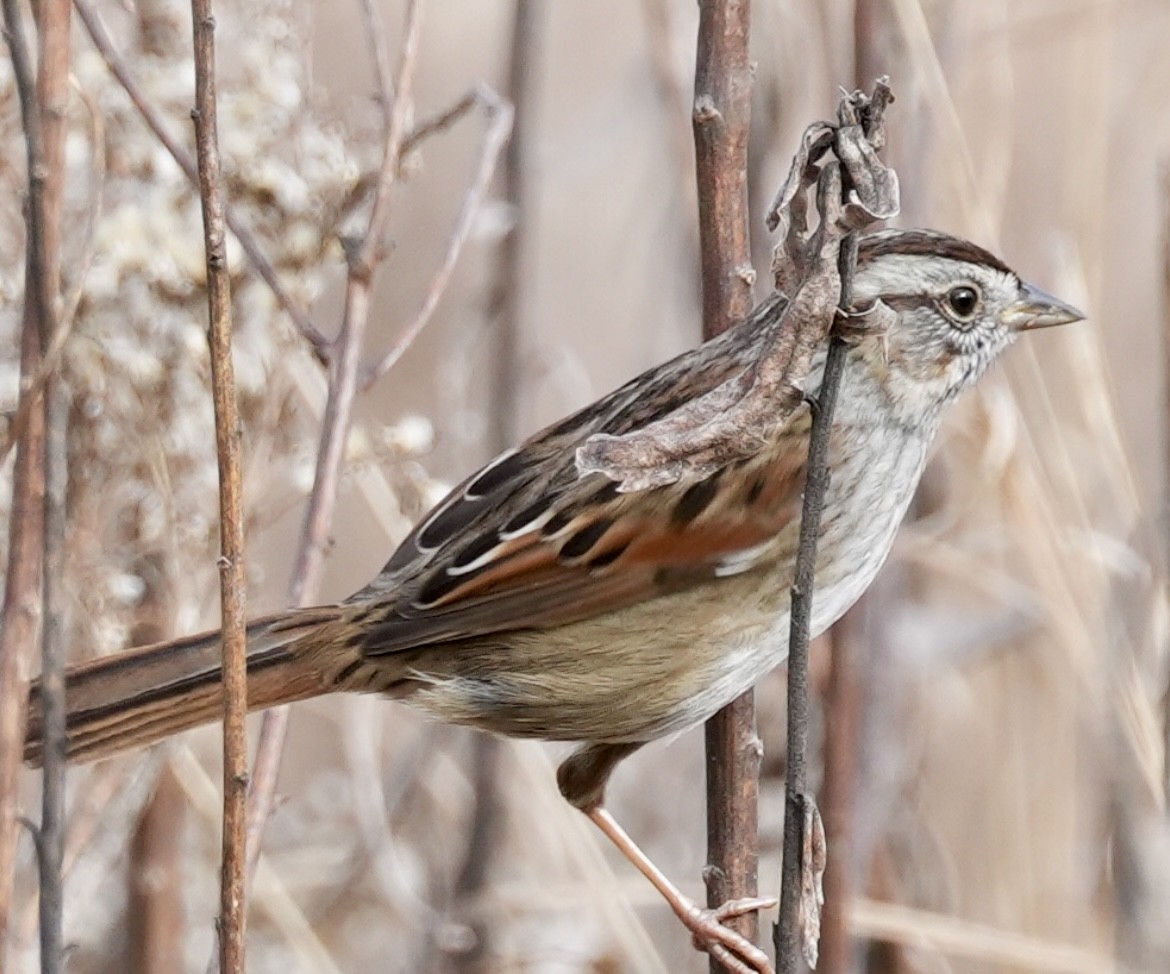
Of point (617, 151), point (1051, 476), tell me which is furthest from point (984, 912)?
point (617, 151)

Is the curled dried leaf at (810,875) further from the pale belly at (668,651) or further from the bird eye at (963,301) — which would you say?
the bird eye at (963,301)

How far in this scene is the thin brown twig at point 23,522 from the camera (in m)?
Result: 1.49

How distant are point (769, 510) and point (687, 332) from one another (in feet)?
3.68

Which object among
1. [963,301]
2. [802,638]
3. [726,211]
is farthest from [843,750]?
[802,638]

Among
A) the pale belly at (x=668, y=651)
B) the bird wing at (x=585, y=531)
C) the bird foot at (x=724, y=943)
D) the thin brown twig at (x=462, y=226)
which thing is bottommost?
the bird foot at (x=724, y=943)

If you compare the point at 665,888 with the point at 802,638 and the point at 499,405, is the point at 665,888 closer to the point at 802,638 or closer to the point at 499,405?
the point at 499,405

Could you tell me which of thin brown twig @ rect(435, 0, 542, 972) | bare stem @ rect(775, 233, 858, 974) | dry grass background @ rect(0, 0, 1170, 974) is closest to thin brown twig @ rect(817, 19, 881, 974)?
dry grass background @ rect(0, 0, 1170, 974)

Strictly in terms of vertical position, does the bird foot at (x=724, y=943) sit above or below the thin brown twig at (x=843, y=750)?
below

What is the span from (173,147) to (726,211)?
0.64 metres

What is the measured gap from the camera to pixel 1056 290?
290cm

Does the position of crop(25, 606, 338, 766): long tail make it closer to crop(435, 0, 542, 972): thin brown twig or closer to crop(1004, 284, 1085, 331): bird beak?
crop(435, 0, 542, 972): thin brown twig

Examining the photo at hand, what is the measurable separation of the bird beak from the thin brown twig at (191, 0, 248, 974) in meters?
1.24

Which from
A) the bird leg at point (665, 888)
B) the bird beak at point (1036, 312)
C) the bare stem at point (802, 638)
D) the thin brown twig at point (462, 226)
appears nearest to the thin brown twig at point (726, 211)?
the bird leg at point (665, 888)

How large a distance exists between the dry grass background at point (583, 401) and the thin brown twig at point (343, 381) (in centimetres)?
23
